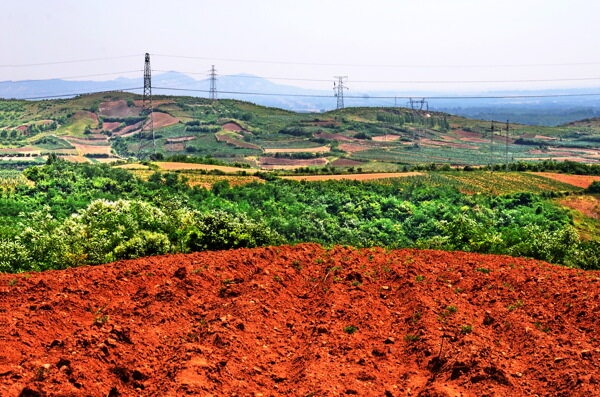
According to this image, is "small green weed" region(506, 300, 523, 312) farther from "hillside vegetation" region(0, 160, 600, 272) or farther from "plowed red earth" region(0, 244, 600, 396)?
"hillside vegetation" region(0, 160, 600, 272)

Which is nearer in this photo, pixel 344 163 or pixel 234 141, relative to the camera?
pixel 344 163

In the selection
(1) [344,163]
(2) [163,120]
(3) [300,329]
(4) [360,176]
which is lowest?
(4) [360,176]

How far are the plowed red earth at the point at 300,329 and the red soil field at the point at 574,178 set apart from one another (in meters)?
82.5

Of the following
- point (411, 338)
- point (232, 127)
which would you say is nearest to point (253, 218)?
point (411, 338)

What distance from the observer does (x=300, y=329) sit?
17422 millimetres

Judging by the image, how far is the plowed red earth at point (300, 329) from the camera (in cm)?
1358

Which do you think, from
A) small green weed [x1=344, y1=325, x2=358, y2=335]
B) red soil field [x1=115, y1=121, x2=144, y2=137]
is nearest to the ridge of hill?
red soil field [x1=115, y1=121, x2=144, y2=137]

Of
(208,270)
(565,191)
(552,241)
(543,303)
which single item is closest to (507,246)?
(552,241)

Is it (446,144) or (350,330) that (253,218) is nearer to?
(350,330)

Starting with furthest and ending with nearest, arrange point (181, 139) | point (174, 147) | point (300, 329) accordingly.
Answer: point (181, 139), point (174, 147), point (300, 329)

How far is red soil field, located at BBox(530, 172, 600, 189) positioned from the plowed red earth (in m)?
82.5

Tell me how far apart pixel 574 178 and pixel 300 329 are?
322ft

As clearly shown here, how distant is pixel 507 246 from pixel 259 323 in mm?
20812

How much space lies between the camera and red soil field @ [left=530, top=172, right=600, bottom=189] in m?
96.4
